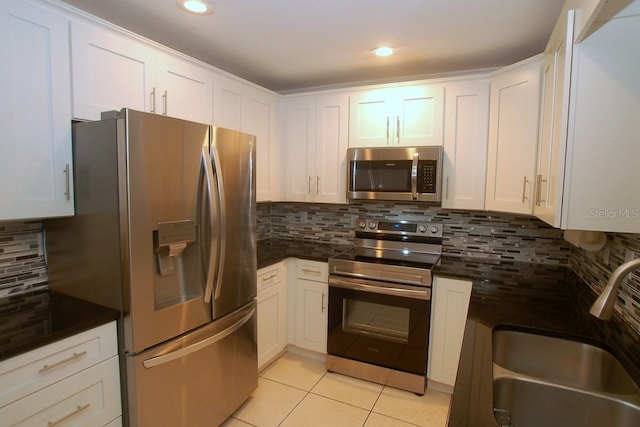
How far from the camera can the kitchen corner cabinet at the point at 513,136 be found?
1.88m

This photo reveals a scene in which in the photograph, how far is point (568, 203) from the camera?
1.10m

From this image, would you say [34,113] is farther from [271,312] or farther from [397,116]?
[397,116]

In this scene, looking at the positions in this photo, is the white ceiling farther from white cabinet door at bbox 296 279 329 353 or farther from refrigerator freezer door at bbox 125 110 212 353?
white cabinet door at bbox 296 279 329 353

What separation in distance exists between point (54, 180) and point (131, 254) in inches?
19.6

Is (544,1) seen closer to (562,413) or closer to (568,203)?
(568,203)

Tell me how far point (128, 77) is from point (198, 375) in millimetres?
1553

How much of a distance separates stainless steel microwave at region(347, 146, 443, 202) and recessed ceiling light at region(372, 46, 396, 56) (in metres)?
0.63

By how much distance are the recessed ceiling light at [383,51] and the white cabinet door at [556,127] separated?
896 mm

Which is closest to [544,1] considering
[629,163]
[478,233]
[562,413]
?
[629,163]

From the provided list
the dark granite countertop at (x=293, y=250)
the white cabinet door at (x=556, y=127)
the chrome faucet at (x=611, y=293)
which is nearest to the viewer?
the chrome faucet at (x=611, y=293)

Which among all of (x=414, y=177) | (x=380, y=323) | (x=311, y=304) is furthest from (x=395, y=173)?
(x=311, y=304)

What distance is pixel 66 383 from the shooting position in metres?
1.31

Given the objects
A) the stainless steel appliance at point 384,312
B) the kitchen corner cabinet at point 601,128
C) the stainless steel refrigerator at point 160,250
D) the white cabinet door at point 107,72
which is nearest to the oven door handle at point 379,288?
the stainless steel appliance at point 384,312

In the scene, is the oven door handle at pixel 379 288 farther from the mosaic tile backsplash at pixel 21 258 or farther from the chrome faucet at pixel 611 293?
the mosaic tile backsplash at pixel 21 258
